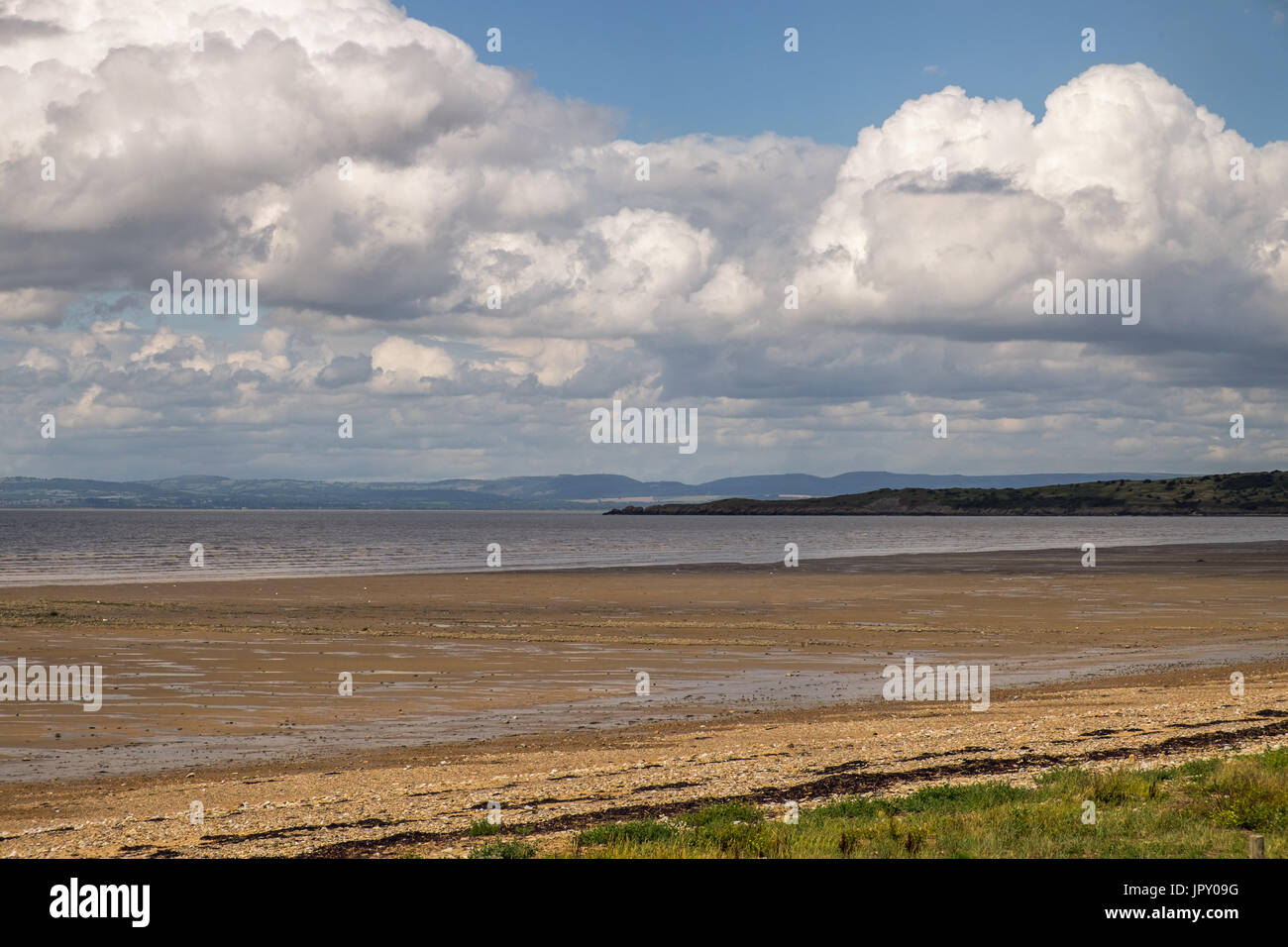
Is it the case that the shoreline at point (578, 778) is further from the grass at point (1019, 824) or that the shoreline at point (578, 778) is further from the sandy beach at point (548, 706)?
the grass at point (1019, 824)

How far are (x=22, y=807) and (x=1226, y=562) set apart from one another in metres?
85.9

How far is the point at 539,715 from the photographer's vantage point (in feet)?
81.9

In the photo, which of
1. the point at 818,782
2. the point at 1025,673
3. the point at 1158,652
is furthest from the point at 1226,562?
the point at 818,782

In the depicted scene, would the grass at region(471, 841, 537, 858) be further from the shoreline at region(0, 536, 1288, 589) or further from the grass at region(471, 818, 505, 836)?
the shoreline at region(0, 536, 1288, 589)

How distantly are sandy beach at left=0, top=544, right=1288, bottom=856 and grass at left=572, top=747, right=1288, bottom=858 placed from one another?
1.24m

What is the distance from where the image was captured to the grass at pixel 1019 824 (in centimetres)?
1121

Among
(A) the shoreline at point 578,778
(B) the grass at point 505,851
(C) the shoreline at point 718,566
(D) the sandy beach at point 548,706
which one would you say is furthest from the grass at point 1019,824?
(C) the shoreline at point 718,566

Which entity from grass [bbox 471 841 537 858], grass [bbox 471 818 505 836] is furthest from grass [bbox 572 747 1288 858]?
grass [bbox 471 818 505 836]

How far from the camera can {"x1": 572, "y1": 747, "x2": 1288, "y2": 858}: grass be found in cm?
1121

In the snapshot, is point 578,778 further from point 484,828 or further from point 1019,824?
point 1019,824

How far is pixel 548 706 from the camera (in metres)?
26.2

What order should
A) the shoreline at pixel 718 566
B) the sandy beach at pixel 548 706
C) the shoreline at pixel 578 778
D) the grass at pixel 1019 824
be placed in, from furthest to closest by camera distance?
the shoreline at pixel 718 566 < the sandy beach at pixel 548 706 < the shoreline at pixel 578 778 < the grass at pixel 1019 824

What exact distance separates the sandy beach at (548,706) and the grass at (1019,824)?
1244mm

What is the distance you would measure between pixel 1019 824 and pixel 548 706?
601 inches
